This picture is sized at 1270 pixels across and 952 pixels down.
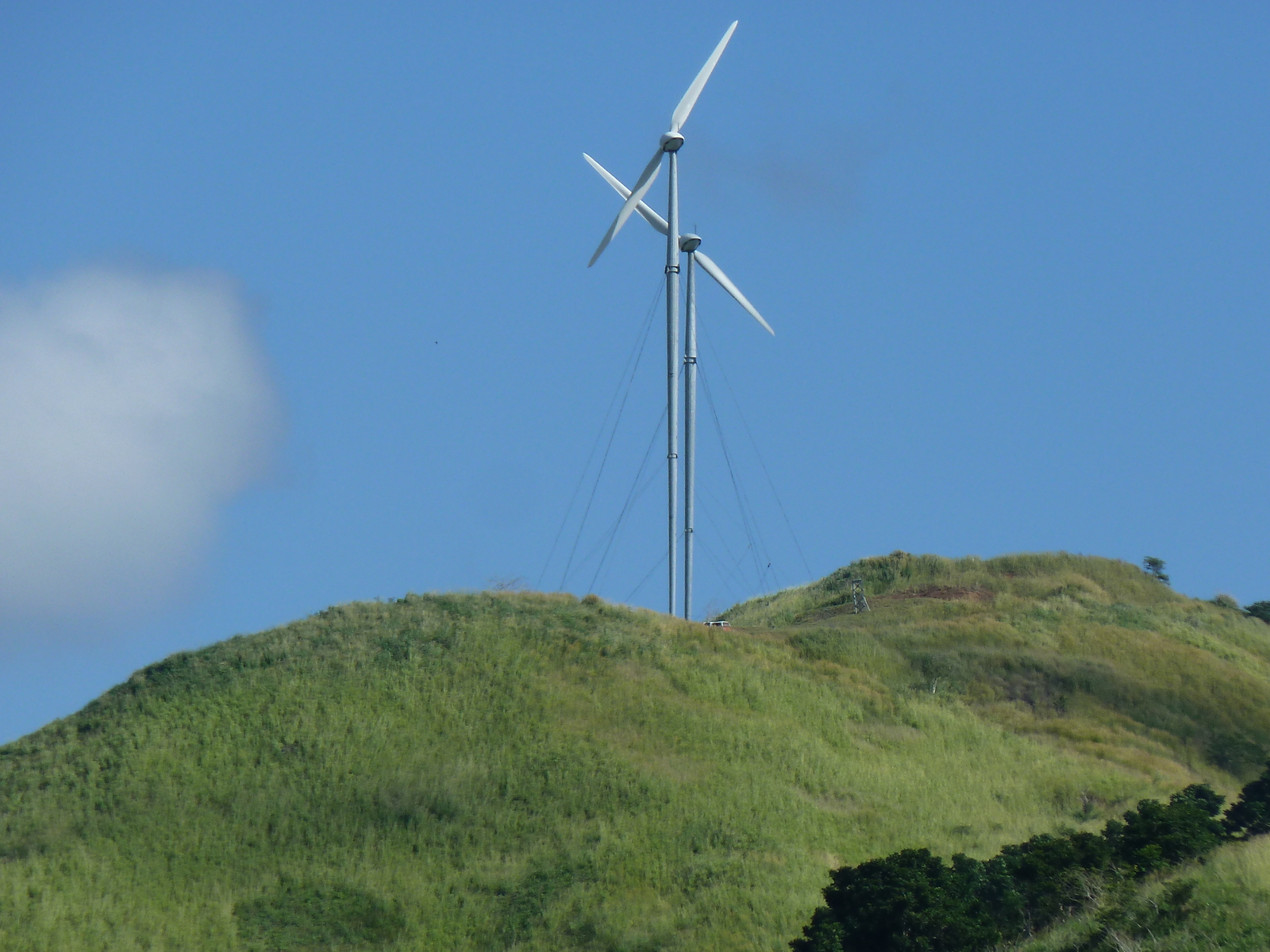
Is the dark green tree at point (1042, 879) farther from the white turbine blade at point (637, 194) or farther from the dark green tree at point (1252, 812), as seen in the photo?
the white turbine blade at point (637, 194)

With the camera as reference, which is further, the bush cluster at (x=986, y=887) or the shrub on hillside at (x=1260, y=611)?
the shrub on hillside at (x=1260, y=611)

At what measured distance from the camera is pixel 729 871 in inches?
1383

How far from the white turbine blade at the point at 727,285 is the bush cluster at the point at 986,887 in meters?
34.5

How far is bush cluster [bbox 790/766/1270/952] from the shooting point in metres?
27.3

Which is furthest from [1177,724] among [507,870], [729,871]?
[507,870]

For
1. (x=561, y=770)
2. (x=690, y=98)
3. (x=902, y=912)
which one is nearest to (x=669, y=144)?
(x=690, y=98)

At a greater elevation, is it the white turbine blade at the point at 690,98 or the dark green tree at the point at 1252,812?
the white turbine blade at the point at 690,98

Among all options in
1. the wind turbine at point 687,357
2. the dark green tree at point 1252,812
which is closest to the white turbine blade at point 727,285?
the wind turbine at point 687,357

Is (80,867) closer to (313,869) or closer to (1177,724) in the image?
(313,869)

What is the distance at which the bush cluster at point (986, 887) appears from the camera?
89.7 ft

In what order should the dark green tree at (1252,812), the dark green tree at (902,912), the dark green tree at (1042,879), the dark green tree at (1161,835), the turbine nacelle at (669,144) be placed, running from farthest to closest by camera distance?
the turbine nacelle at (669,144)
the dark green tree at (1252,812)
the dark green tree at (1161,835)
the dark green tree at (1042,879)
the dark green tree at (902,912)

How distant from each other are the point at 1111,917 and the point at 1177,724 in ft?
111

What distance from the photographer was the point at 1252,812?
35.6 m

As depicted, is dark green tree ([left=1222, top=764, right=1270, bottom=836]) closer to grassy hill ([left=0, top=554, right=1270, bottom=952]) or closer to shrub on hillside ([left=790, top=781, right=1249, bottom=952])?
shrub on hillside ([left=790, top=781, right=1249, bottom=952])
